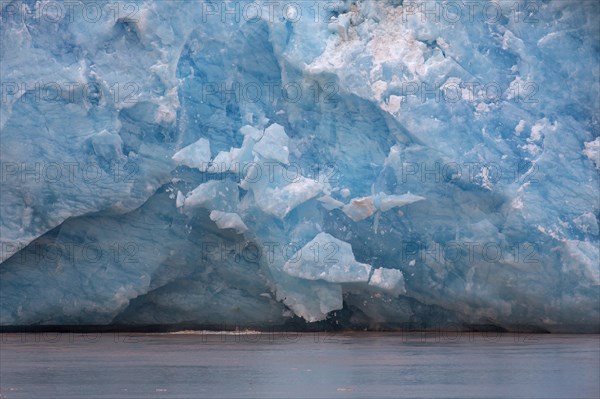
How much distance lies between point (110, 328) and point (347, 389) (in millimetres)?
6405

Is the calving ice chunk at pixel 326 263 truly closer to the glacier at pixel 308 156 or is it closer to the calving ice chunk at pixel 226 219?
the glacier at pixel 308 156

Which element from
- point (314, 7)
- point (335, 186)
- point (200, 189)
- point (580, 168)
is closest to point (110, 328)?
point (200, 189)

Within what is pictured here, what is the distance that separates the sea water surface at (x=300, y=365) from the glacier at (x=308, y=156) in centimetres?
62

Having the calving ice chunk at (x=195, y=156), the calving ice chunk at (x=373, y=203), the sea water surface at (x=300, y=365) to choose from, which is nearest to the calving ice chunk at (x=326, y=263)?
the calving ice chunk at (x=373, y=203)

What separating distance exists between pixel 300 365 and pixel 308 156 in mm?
3745

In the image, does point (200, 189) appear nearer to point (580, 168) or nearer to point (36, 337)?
point (36, 337)

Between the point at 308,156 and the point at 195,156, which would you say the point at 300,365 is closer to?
the point at 195,156

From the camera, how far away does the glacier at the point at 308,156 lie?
11.6 metres

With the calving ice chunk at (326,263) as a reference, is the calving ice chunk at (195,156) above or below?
above

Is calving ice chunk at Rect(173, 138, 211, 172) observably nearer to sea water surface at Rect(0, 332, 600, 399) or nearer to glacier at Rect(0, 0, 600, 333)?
glacier at Rect(0, 0, 600, 333)

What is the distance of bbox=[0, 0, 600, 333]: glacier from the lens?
1160cm

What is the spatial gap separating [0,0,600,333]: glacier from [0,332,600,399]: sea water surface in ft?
2.05

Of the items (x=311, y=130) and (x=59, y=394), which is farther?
(x=311, y=130)

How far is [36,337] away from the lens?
12.2 m
